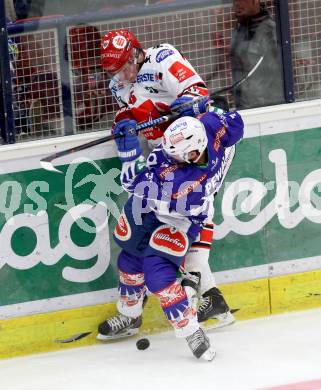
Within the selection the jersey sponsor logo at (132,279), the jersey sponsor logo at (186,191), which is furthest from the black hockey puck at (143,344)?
the jersey sponsor logo at (186,191)

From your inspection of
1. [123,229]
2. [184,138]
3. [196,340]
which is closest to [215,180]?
[184,138]

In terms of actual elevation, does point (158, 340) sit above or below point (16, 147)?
below

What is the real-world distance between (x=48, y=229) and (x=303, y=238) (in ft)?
4.24

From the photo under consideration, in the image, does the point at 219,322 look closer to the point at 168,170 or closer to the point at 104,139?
the point at 168,170

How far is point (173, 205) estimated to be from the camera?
5.30m

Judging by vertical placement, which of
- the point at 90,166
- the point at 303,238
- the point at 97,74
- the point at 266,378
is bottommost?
the point at 266,378

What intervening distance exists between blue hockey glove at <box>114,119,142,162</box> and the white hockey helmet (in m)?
0.20

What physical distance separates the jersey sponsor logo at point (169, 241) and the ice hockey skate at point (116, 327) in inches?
19.1

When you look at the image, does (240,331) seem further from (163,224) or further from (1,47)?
(1,47)

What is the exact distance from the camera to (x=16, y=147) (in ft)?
17.9

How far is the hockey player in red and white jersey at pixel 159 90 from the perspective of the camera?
5.42m

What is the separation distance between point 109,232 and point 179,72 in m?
0.83

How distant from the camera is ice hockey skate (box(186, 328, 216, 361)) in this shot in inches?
209

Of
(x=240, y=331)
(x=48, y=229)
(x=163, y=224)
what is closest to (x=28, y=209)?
(x=48, y=229)
